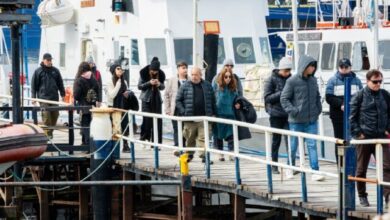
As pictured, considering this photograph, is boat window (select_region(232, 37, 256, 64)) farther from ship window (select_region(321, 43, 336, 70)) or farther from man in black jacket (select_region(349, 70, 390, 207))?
man in black jacket (select_region(349, 70, 390, 207))

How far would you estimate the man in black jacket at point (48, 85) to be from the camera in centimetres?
2167

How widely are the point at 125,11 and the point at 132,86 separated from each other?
1802 mm

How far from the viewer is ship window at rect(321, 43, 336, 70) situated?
2709 centimetres

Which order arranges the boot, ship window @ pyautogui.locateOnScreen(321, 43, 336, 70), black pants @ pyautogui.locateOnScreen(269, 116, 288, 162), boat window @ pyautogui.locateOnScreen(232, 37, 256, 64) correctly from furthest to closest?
ship window @ pyautogui.locateOnScreen(321, 43, 336, 70) < boat window @ pyautogui.locateOnScreen(232, 37, 256, 64) < the boot < black pants @ pyautogui.locateOnScreen(269, 116, 288, 162)

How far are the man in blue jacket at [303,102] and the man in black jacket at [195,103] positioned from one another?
73.1 inches

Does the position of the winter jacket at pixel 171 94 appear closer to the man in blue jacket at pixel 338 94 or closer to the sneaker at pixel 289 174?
the man in blue jacket at pixel 338 94

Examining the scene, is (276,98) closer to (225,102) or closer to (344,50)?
(225,102)

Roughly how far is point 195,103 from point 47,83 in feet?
16.2

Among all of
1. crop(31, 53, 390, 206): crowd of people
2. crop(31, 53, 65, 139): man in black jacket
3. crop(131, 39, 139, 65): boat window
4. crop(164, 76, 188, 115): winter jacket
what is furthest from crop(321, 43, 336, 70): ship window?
crop(164, 76, 188, 115): winter jacket

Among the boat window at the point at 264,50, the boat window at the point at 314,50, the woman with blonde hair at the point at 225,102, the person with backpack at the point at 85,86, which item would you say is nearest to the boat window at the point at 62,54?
the boat window at the point at 264,50

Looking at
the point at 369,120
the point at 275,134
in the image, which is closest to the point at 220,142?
the point at 275,134

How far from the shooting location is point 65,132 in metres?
24.5

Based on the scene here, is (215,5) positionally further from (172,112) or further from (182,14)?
(172,112)

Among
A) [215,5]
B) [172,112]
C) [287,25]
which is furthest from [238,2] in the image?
[287,25]
